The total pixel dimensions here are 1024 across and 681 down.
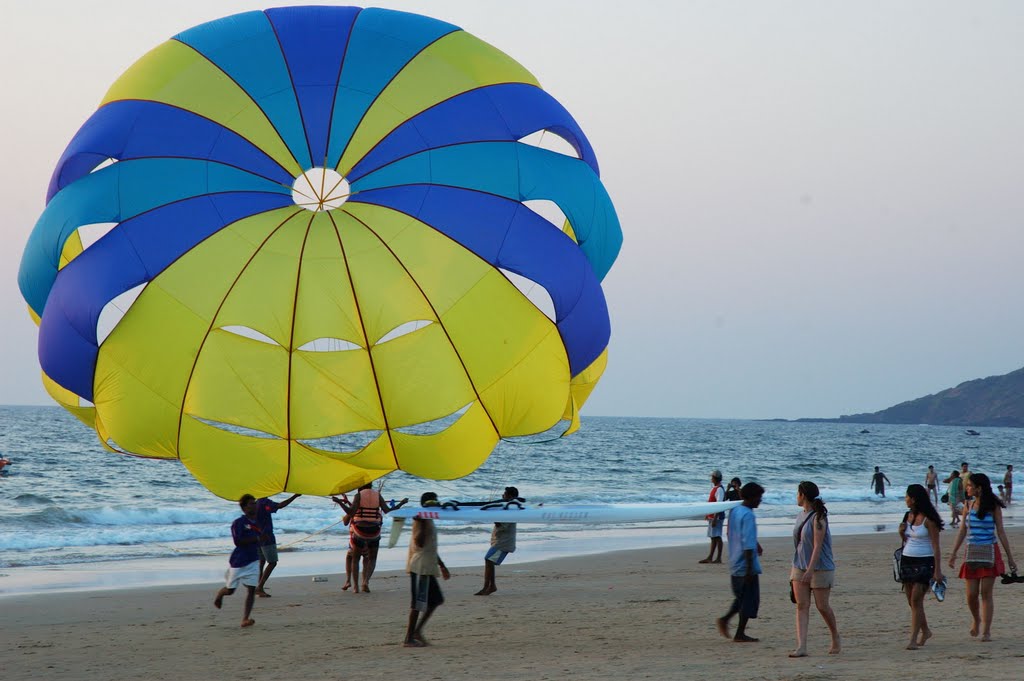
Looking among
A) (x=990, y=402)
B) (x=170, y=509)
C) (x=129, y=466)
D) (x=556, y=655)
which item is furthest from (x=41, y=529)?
(x=990, y=402)

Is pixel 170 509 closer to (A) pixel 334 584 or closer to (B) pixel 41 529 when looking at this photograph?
(B) pixel 41 529

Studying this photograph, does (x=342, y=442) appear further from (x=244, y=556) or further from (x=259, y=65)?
(x=259, y=65)

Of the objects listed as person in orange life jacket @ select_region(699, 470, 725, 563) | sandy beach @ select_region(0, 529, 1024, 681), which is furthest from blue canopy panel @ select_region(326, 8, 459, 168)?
person in orange life jacket @ select_region(699, 470, 725, 563)

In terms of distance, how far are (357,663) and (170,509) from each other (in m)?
19.1

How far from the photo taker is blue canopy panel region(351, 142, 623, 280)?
29.4 ft

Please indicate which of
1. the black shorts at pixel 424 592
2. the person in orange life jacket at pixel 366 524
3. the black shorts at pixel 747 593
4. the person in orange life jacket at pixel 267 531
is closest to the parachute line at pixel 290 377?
the black shorts at pixel 424 592

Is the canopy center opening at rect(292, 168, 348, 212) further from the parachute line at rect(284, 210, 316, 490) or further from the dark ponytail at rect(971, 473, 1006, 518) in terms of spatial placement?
the dark ponytail at rect(971, 473, 1006, 518)

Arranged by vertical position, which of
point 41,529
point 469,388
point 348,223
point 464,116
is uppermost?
point 464,116

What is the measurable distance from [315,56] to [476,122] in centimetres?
146

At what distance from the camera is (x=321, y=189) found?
29.3 ft

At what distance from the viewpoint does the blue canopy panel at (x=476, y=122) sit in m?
8.96

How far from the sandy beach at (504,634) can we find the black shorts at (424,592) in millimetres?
374

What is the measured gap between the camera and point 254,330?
8.34 metres

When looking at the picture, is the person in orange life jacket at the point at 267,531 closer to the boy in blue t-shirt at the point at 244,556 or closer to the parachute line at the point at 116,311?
the boy in blue t-shirt at the point at 244,556
